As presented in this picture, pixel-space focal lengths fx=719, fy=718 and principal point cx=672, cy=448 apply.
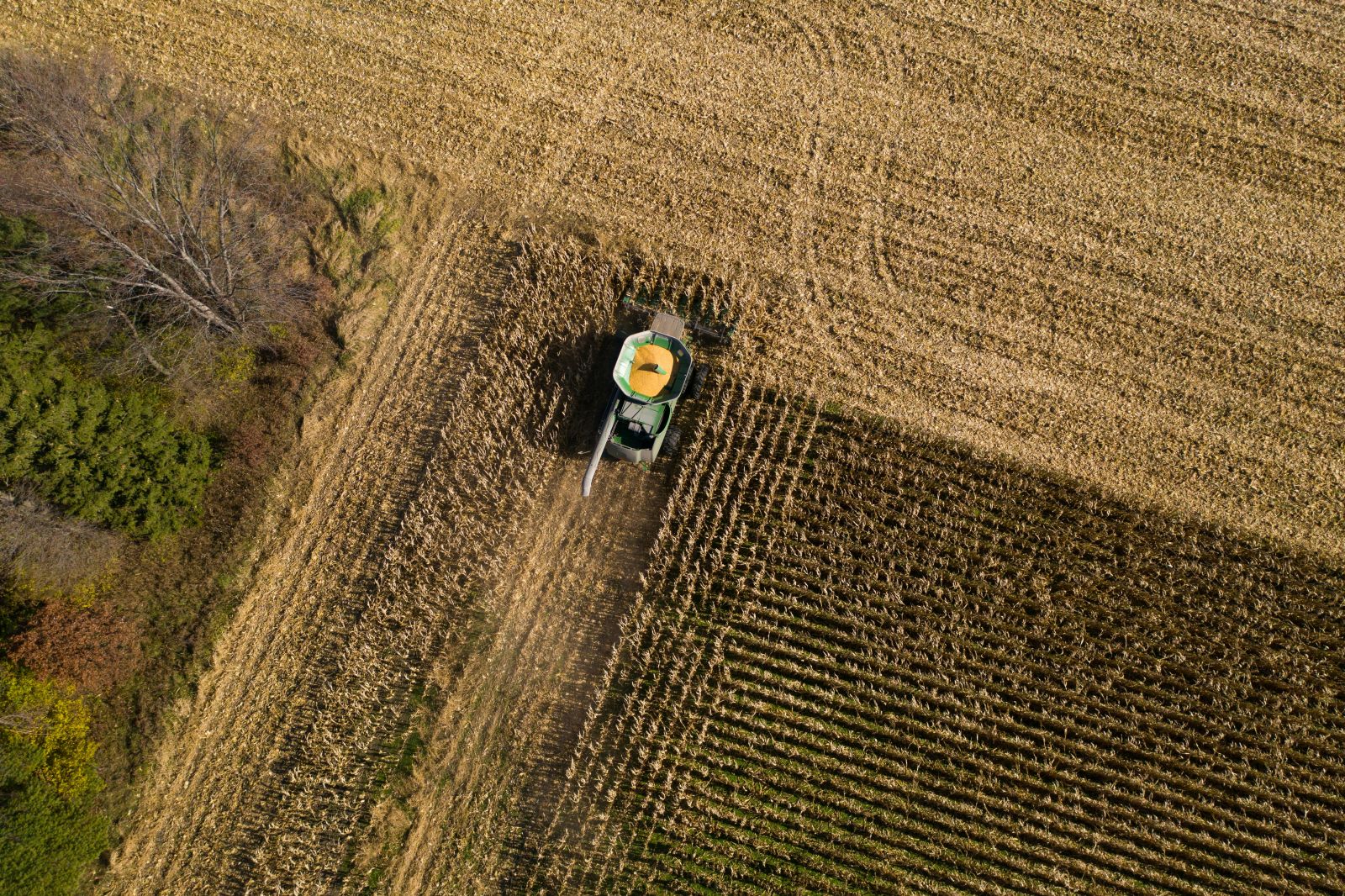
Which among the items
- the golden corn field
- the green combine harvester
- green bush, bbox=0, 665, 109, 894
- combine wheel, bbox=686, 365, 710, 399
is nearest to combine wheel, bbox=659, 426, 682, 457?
the golden corn field

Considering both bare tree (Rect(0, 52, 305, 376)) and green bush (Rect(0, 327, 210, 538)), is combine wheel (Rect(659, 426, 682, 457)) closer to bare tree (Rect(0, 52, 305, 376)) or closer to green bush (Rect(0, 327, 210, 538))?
bare tree (Rect(0, 52, 305, 376))

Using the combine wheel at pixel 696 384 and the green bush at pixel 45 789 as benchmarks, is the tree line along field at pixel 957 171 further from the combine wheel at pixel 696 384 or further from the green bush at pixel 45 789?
the green bush at pixel 45 789

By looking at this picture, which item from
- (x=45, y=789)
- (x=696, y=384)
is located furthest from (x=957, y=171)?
(x=45, y=789)

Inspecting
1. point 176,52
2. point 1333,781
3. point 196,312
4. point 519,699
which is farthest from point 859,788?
point 176,52

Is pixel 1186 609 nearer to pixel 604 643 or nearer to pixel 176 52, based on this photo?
pixel 604 643

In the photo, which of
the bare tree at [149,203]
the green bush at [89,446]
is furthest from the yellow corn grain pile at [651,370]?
the green bush at [89,446]

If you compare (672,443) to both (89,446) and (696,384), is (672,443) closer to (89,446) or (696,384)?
(696,384)
